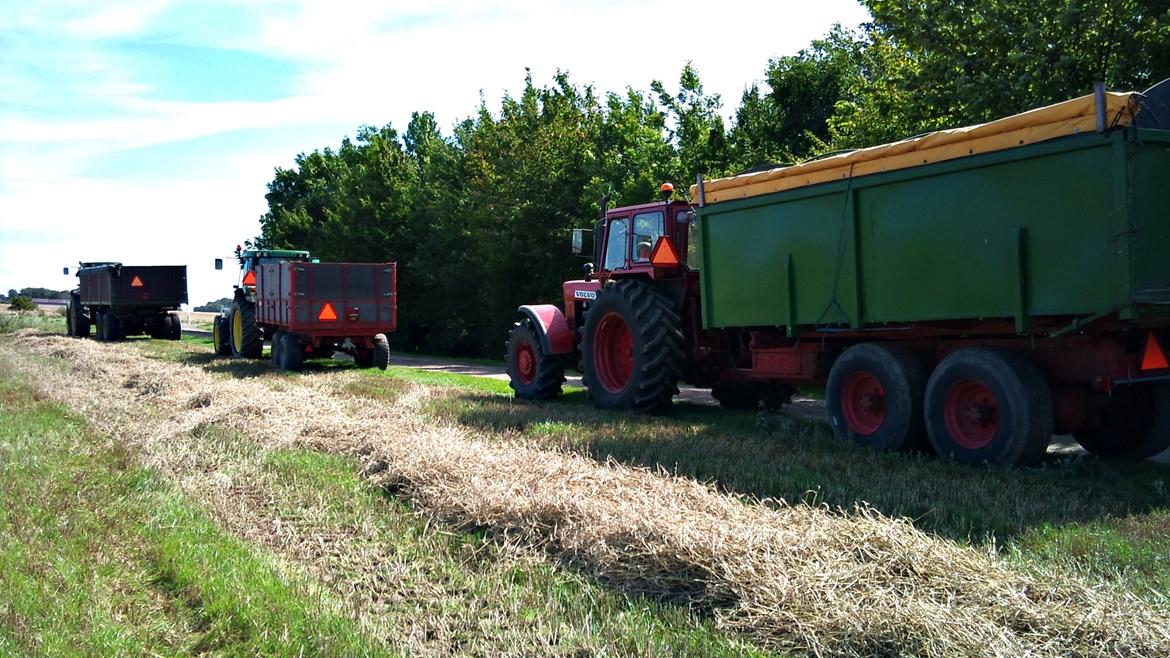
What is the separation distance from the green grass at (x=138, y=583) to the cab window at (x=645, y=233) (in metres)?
6.18

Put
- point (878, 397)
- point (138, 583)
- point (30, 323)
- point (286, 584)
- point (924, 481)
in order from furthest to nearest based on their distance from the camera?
1. point (30, 323)
2. point (878, 397)
3. point (924, 481)
4. point (138, 583)
5. point (286, 584)

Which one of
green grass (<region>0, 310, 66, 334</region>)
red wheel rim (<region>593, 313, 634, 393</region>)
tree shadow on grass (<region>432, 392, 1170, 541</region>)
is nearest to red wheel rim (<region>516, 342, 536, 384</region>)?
red wheel rim (<region>593, 313, 634, 393</region>)

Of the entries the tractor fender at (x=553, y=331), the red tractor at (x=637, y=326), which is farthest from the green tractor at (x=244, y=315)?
the red tractor at (x=637, y=326)

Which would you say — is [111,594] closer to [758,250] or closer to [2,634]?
[2,634]

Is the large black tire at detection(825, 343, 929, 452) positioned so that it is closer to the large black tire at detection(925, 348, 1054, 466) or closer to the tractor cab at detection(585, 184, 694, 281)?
the large black tire at detection(925, 348, 1054, 466)

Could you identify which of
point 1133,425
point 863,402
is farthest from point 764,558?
point 1133,425

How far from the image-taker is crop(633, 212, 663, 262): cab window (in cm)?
1168

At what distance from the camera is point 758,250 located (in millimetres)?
10023

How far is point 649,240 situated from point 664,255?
45 cm

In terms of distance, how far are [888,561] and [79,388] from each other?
12.9 meters

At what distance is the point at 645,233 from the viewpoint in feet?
38.8

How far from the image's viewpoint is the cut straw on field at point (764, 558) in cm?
393

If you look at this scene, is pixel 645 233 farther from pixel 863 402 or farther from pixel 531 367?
pixel 863 402

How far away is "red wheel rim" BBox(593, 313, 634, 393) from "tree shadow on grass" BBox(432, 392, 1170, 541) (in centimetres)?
129
